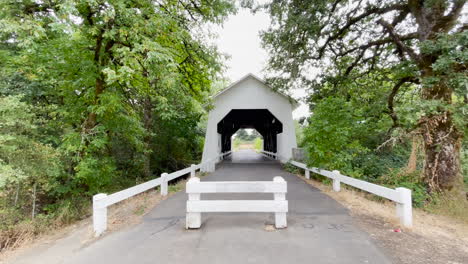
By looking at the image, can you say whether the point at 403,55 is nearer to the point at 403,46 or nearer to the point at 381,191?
the point at 403,46

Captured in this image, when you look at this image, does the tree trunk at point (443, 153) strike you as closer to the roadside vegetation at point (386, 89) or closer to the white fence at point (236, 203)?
the roadside vegetation at point (386, 89)

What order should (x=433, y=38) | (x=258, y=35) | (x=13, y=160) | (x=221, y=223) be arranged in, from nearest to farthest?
(x=221, y=223) < (x=13, y=160) < (x=433, y=38) < (x=258, y=35)

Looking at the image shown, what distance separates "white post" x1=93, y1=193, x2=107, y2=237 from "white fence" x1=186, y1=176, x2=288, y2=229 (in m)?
1.47

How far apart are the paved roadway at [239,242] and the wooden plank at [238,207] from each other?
12.7 inches

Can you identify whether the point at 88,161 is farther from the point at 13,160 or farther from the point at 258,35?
the point at 258,35

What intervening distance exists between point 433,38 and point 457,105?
2.06 meters

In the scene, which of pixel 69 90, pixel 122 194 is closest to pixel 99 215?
pixel 122 194

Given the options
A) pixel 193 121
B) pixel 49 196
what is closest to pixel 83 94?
pixel 49 196

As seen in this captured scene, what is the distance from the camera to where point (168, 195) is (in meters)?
6.09

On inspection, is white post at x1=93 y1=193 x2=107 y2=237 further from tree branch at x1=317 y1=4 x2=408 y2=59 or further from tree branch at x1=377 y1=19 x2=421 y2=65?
tree branch at x1=317 y1=4 x2=408 y2=59

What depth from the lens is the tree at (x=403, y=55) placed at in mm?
4906

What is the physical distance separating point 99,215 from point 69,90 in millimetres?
4906

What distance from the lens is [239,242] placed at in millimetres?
3035

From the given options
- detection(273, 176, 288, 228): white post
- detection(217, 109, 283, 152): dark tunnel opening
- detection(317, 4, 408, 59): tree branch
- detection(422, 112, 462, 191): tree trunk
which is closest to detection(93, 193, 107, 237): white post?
detection(273, 176, 288, 228): white post
